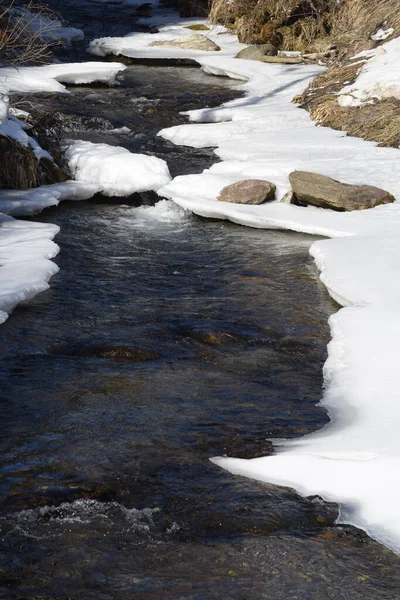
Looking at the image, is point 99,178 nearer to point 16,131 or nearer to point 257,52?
point 16,131

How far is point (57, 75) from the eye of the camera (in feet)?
48.4

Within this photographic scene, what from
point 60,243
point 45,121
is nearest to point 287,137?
point 45,121

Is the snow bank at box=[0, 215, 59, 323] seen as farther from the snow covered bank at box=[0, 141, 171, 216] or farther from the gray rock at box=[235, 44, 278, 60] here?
the gray rock at box=[235, 44, 278, 60]

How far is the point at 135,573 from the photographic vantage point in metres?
3.59

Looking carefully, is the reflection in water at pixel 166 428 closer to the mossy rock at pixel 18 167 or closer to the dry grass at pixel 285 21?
the mossy rock at pixel 18 167

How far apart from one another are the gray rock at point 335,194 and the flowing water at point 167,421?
2.50 feet

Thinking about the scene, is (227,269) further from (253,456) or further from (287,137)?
(287,137)

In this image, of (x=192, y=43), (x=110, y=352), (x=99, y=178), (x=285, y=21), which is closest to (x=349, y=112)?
(x=99, y=178)

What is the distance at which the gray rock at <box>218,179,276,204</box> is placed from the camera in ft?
30.0

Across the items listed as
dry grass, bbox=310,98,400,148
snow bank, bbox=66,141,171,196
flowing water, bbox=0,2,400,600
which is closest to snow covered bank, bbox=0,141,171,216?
snow bank, bbox=66,141,171,196

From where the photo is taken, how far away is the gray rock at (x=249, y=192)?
30.0ft

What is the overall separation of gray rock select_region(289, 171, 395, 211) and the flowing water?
763mm

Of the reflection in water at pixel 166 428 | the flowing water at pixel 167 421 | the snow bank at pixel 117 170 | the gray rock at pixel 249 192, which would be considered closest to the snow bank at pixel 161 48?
the snow bank at pixel 117 170

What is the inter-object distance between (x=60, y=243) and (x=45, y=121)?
261 cm
